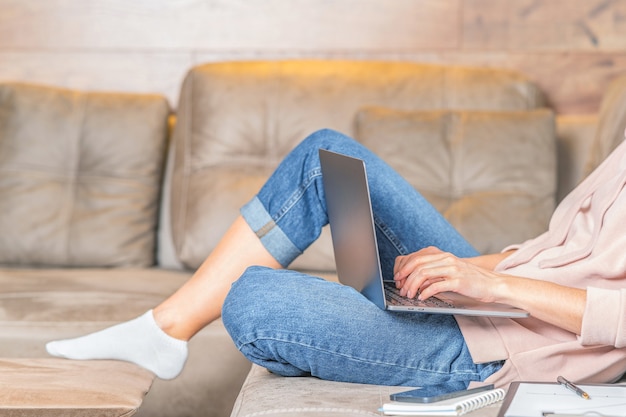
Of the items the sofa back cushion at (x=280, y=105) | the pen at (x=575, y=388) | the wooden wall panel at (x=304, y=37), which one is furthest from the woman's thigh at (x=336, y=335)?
the wooden wall panel at (x=304, y=37)

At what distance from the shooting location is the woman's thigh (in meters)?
1.11

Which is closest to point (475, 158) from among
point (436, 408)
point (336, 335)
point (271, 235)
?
point (271, 235)

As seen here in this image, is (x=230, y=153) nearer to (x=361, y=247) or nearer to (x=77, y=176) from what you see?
(x=77, y=176)

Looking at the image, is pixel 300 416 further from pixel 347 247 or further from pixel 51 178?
pixel 51 178

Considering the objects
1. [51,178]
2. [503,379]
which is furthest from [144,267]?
[503,379]

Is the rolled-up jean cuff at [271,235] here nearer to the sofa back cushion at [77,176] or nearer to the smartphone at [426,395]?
the smartphone at [426,395]

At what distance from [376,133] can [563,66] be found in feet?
2.56

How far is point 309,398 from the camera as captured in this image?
41.7 inches

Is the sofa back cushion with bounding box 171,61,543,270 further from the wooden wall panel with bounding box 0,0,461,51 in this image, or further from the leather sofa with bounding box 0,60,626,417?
the wooden wall panel with bounding box 0,0,461,51

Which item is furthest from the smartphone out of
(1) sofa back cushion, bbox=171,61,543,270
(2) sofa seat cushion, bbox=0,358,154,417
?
(1) sofa back cushion, bbox=171,61,543,270

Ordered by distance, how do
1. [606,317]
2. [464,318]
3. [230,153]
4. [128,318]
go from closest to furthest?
[606,317]
[464,318]
[128,318]
[230,153]

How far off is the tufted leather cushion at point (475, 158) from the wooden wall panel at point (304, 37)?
467 millimetres

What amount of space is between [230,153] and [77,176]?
44 centimetres

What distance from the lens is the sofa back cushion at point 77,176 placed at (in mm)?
2230
